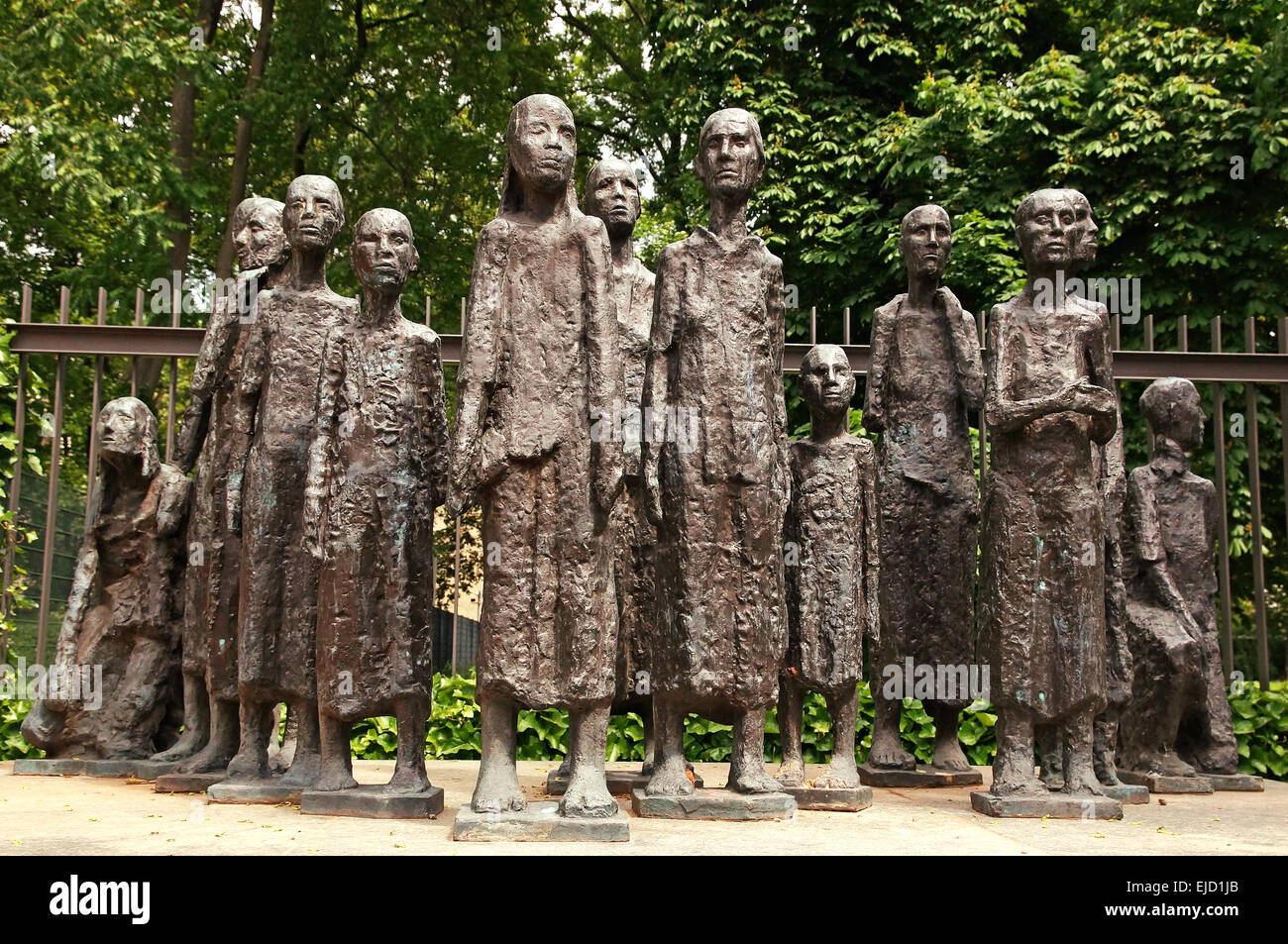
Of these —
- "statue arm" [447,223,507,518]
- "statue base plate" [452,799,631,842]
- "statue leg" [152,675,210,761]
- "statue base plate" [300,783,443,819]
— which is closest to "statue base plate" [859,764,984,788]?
"statue base plate" [452,799,631,842]

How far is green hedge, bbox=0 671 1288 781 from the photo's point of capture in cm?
874

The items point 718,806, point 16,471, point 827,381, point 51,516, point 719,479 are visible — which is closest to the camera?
point 718,806

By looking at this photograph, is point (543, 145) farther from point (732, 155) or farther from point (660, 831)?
point (660, 831)

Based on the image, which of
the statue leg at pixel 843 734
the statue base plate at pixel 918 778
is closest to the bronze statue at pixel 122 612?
the statue leg at pixel 843 734

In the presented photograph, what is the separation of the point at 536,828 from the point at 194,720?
3193 mm

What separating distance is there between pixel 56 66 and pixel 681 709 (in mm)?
11374

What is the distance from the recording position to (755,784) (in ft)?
19.5

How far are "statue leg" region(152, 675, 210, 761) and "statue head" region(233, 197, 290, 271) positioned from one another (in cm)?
251

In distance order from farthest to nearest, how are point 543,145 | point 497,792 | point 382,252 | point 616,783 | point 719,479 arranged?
point 616,783, point 382,252, point 719,479, point 543,145, point 497,792

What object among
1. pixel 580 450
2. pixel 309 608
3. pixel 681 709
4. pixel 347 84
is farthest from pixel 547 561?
pixel 347 84

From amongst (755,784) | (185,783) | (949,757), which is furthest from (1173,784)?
(185,783)

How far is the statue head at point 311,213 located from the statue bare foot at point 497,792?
3111mm

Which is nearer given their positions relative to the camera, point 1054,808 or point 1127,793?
point 1054,808

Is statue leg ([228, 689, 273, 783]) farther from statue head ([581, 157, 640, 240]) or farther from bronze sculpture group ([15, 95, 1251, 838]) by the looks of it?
statue head ([581, 157, 640, 240])
